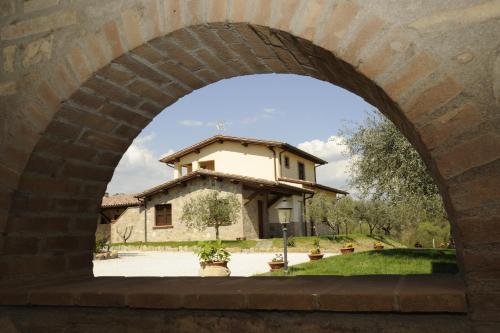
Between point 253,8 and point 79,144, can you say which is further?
point 79,144

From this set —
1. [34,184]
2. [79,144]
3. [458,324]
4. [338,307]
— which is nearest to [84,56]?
[79,144]

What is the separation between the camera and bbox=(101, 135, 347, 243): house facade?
23.8 m

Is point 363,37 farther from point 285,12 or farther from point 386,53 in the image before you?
point 285,12

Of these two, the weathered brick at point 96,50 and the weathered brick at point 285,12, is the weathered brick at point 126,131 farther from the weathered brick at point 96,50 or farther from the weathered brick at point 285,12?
the weathered brick at point 285,12

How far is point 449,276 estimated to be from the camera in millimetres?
2383

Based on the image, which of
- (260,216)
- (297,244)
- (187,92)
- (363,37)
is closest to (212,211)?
Result: (260,216)

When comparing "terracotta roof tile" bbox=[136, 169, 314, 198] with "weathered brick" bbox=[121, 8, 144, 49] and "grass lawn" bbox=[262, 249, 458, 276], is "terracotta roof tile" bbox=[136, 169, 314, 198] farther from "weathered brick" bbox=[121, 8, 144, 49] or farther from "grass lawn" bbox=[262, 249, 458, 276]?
"weathered brick" bbox=[121, 8, 144, 49]

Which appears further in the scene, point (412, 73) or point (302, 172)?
point (302, 172)

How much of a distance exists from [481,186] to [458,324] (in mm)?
619

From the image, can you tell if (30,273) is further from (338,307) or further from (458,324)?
(458,324)

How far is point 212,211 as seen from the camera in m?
22.5

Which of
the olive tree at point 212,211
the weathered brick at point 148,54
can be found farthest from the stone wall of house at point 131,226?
the weathered brick at point 148,54

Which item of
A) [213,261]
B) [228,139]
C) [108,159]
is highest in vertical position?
[228,139]

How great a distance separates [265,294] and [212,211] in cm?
2055
